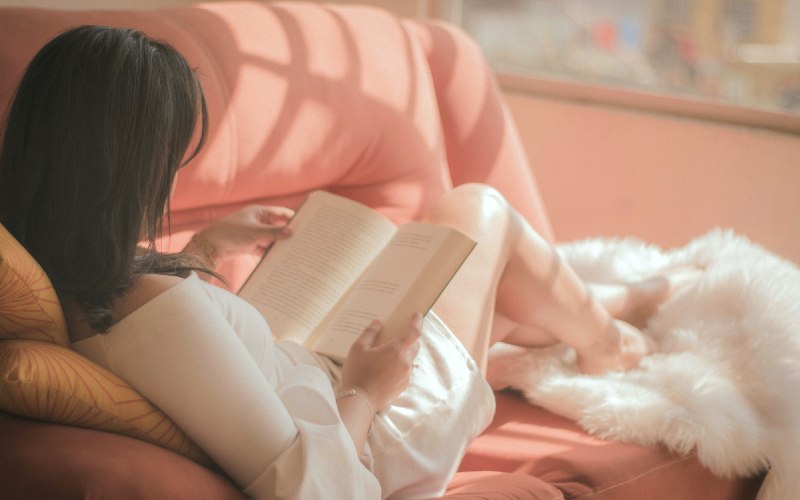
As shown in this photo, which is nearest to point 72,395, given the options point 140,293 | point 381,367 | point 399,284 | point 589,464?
point 140,293

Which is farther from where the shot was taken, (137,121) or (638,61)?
(638,61)

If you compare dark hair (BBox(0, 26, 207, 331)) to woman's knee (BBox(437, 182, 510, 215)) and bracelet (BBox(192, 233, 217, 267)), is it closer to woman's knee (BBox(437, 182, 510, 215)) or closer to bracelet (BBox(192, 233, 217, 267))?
bracelet (BBox(192, 233, 217, 267))

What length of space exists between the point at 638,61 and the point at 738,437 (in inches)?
64.2

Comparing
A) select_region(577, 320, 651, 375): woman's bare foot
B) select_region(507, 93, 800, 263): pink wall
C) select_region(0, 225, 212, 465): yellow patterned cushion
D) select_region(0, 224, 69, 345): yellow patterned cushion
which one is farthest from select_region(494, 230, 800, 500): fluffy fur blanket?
select_region(0, 224, 69, 345): yellow patterned cushion

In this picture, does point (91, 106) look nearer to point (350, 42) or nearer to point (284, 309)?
point (284, 309)

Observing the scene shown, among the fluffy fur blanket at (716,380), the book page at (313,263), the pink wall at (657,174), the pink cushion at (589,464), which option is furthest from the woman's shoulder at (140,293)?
the pink wall at (657,174)

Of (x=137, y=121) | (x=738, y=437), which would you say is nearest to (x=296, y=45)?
(x=137, y=121)

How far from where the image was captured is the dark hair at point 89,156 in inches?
40.1

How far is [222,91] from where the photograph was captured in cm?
172

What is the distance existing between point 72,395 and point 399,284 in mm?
559

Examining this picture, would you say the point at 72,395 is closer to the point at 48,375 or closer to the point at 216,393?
the point at 48,375

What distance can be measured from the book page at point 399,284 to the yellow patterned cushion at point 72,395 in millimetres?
387

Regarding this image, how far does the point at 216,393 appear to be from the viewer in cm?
101

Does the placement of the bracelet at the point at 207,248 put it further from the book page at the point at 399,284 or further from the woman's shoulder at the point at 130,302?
the woman's shoulder at the point at 130,302
